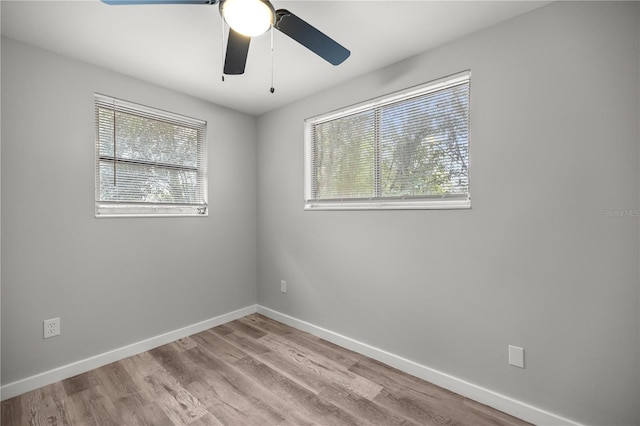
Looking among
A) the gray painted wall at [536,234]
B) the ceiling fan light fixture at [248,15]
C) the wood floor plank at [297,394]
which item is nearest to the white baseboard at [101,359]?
the wood floor plank at [297,394]

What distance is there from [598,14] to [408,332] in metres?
2.24

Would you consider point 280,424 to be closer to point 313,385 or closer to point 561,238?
point 313,385

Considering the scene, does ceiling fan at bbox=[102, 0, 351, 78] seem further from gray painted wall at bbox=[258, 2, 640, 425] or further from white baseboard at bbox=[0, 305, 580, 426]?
white baseboard at bbox=[0, 305, 580, 426]

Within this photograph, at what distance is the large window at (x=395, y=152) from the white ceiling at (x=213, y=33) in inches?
13.6

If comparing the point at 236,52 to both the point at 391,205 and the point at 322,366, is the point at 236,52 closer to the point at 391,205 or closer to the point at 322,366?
the point at 391,205

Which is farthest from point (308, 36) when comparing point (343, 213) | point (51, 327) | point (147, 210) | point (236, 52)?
point (51, 327)

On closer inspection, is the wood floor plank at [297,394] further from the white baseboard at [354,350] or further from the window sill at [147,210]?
the window sill at [147,210]

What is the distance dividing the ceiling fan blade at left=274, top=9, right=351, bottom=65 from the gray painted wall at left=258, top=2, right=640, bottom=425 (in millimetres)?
839

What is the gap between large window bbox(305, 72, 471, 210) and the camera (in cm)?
202

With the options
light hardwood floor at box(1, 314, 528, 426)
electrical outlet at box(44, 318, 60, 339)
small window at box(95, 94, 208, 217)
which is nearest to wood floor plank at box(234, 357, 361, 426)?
light hardwood floor at box(1, 314, 528, 426)

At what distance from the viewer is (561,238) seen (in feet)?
5.25

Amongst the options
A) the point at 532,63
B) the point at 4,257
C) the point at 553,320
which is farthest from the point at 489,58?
the point at 4,257

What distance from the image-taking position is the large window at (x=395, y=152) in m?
2.02

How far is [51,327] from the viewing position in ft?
6.78
